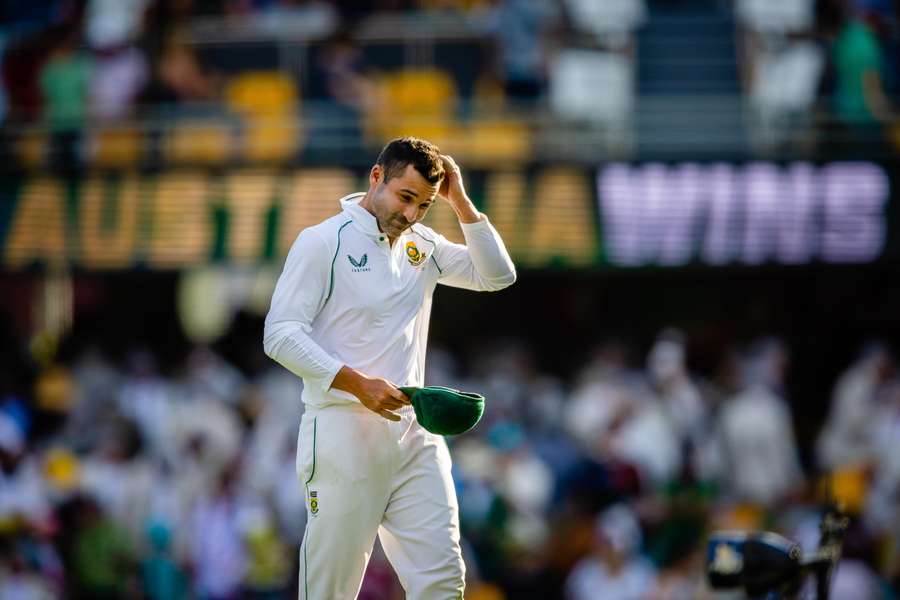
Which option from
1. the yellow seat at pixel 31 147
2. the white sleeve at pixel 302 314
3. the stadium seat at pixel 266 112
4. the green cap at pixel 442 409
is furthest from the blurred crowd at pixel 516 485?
the white sleeve at pixel 302 314

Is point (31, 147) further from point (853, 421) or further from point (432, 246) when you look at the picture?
point (432, 246)

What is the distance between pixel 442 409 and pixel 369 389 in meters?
0.28

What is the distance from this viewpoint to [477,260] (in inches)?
248

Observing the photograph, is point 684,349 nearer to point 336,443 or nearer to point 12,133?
point 12,133

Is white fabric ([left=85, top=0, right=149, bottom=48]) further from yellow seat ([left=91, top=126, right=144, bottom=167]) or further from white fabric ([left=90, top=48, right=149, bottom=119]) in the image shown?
→ yellow seat ([left=91, top=126, right=144, bottom=167])

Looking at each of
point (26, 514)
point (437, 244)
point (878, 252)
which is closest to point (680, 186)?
point (878, 252)

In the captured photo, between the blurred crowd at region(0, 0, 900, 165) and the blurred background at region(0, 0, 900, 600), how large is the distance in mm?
34

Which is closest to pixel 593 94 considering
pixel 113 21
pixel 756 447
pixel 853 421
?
pixel 756 447

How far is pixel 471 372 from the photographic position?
1557 cm

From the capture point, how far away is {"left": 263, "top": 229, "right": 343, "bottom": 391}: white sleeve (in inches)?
228

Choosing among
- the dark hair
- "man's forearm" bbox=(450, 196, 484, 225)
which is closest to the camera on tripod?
"man's forearm" bbox=(450, 196, 484, 225)

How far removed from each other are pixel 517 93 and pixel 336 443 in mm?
8692

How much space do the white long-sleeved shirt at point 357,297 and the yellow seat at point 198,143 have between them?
8.12 m

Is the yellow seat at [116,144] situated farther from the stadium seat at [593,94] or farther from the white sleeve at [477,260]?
the white sleeve at [477,260]
